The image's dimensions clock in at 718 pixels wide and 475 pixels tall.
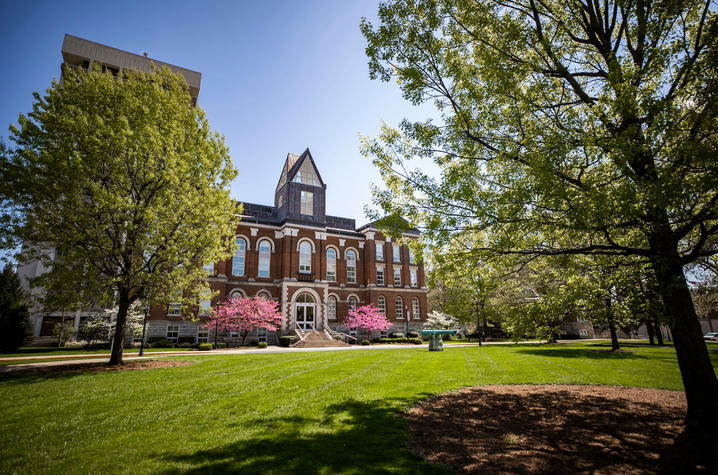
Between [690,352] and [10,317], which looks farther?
[10,317]

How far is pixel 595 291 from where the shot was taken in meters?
6.18

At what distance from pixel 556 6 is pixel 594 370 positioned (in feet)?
38.4

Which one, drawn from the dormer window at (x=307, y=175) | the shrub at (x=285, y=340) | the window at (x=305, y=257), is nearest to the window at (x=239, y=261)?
the window at (x=305, y=257)

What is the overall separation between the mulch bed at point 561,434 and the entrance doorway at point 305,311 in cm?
2721

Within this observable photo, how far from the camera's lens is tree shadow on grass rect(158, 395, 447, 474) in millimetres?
4035

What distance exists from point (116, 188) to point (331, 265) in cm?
2664

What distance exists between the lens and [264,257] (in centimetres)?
3431

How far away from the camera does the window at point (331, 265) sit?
37.2 meters

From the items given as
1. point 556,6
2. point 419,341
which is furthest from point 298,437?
point 419,341

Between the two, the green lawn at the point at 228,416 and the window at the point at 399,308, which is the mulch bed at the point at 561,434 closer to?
the green lawn at the point at 228,416

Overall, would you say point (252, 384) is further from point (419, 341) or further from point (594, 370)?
point (419, 341)

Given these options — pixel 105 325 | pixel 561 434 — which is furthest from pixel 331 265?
pixel 561 434

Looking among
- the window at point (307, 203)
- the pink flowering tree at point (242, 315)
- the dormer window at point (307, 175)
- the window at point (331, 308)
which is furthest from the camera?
the dormer window at point (307, 175)

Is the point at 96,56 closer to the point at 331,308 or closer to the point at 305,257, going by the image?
the point at 305,257
